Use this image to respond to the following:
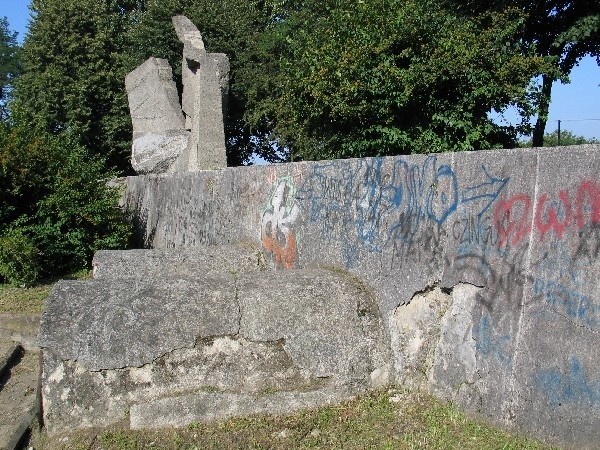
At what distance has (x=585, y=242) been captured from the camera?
366cm

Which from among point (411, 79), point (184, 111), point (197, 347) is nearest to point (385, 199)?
point (197, 347)

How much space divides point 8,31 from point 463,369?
2079 inches

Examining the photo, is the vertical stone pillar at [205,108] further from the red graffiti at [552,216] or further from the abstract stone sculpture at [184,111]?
the red graffiti at [552,216]

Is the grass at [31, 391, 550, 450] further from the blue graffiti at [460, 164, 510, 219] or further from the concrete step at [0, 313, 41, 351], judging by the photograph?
the concrete step at [0, 313, 41, 351]

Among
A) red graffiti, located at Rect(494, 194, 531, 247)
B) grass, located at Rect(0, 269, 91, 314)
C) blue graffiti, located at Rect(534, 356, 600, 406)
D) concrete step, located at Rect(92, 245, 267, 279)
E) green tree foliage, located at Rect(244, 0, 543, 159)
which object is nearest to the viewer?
blue graffiti, located at Rect(534, 356, 600, 406)

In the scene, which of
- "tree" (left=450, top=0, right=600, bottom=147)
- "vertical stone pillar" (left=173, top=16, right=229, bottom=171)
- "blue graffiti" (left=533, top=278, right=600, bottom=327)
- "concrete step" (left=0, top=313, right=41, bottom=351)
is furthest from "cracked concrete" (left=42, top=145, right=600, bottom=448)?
"tree" (left=450, top=0, right=600, bottom=147)

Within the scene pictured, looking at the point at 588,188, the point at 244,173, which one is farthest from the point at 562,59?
the point at 588,188

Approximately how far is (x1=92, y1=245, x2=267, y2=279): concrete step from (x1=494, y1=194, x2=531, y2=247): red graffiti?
9.86ft

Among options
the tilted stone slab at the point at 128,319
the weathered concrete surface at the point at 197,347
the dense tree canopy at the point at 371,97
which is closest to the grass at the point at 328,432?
the weathered concrete surface at the point at 197,347

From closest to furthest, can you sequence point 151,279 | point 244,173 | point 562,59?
point 151,279 < point 244,173 < point 562,59

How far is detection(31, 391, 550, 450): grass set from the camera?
13.7 feet

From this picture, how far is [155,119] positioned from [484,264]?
1035 cm

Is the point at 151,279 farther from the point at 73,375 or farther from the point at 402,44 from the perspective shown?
the point at 402,44

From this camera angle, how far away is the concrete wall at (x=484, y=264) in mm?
3689
